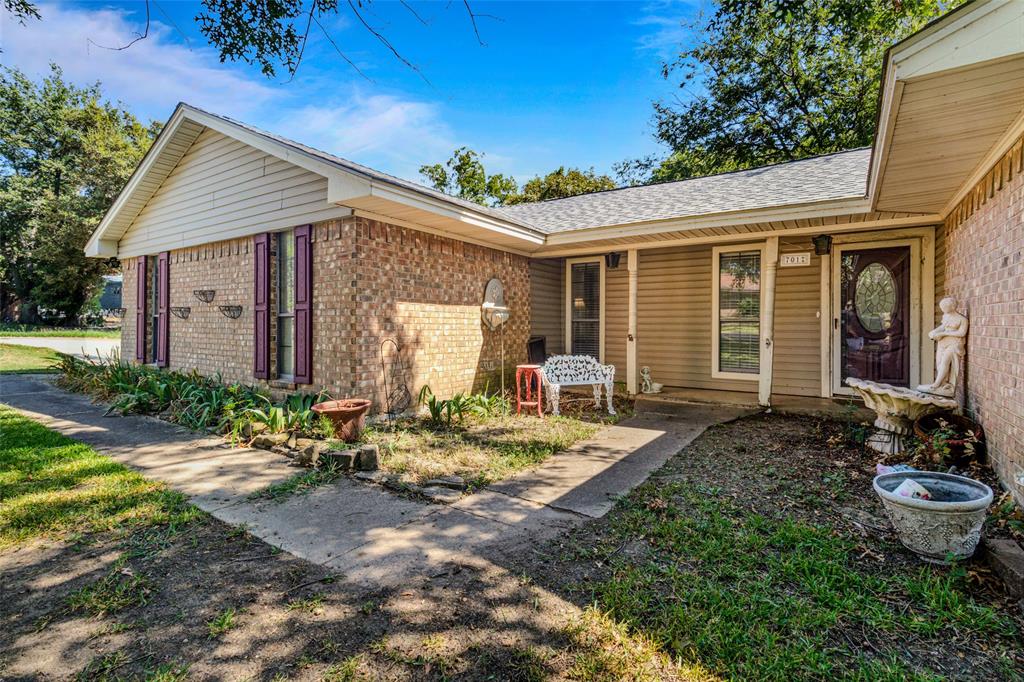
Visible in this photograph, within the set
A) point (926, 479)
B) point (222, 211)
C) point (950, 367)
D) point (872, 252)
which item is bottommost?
point (926, 479)

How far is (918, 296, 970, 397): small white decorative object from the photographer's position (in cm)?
464

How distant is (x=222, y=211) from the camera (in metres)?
7.44

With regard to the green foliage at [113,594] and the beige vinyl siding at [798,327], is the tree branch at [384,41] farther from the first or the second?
the beige vinyl siding at [798,327]

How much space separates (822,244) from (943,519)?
543cm

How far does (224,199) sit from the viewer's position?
739 centimetres

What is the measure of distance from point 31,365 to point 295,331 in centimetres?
997

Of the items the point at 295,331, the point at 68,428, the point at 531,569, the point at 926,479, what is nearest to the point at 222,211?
the point at 295,331

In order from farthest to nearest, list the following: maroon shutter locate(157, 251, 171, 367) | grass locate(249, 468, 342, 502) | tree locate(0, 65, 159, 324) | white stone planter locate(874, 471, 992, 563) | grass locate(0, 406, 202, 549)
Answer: tree locate(0, 65, 159, 324) < maroon shutter locate(157, 251, 171, 367) < grass locate(249, 468, 342, 502) < grass locate(0, 406, 202, 549) < white stone planter locate(874, 471, 992, 563)

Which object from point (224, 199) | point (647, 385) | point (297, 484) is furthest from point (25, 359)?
point (647, 385)

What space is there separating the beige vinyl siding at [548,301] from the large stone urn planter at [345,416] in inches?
171

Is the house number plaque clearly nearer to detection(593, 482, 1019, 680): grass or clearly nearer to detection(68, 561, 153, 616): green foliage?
detection(593, 482, 1019, 680): grass

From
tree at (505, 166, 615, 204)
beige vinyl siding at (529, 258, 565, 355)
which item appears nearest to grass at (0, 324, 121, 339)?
tree at (505, 166, 615, 204)

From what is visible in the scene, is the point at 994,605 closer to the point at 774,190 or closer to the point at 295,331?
the point at 774,190

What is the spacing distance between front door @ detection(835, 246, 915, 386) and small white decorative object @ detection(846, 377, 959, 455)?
250cm
